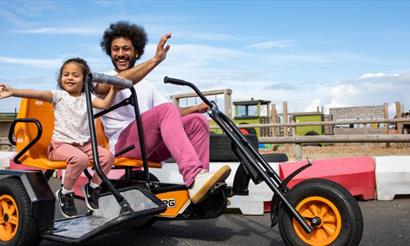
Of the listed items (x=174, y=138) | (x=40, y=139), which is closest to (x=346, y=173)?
(x=174, y=138)

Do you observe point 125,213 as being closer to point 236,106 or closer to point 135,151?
point 135,151

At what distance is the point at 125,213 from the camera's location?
286cm

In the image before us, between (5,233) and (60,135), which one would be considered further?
(60,135)

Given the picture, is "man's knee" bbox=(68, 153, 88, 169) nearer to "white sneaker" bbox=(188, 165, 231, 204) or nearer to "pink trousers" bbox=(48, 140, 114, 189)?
"pink trousers" bbox=(48, 140, 114, 189)

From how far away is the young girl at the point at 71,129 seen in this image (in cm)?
318

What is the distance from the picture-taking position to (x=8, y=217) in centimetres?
313

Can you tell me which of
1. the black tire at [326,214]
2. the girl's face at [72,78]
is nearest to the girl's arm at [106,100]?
the girl's face at [72,78]

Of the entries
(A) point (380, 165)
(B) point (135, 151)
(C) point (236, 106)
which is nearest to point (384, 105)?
(C) point (236, 106)

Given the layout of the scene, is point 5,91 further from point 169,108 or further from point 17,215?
point 169,108

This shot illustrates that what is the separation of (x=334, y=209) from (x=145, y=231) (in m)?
1.90

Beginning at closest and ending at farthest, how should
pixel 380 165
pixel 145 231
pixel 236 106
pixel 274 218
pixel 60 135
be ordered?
pixel 274 218, pixel 60 135, pixel 145 231, pixel 380 165, pixel 236 106

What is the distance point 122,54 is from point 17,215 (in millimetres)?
1554

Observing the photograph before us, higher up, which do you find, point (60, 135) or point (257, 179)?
point (60, 135)

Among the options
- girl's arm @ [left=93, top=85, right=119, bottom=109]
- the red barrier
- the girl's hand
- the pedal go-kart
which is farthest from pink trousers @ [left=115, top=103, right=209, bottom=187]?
the red barrier
